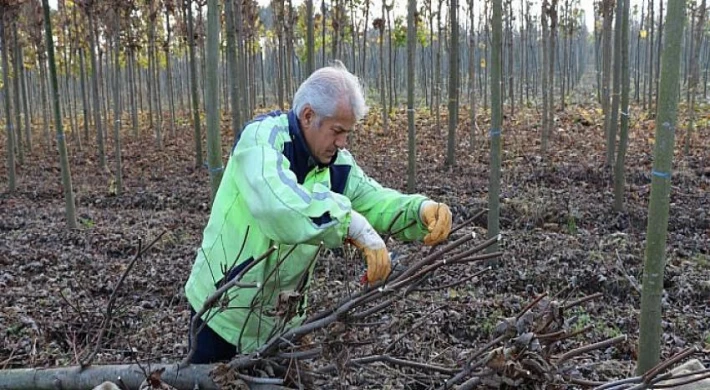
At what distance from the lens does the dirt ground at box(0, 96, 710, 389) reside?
3.76m

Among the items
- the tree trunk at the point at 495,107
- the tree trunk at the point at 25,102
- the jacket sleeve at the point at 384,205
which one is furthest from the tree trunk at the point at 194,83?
the jacket sleeve at the point at 384,205

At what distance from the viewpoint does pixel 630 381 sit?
1.97 metres

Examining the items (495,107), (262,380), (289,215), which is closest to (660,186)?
(289,215)

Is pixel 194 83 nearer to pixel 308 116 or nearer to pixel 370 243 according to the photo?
pixel 308 116

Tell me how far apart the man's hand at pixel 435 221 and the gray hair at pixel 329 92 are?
448 mm

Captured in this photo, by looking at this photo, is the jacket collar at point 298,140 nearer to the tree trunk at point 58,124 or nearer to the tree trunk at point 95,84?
the tree trunk at point 58,124

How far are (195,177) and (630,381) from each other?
11823 millimetres

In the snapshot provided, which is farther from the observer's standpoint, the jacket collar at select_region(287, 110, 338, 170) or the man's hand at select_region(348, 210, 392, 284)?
the jacket collar at select_region(287, 110, 338, 170)

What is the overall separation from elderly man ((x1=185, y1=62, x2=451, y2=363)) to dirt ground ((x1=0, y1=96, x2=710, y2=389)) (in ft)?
0.73

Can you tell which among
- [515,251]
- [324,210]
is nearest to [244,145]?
[324,210]

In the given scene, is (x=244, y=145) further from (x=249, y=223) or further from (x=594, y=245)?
(x=594, y=245)

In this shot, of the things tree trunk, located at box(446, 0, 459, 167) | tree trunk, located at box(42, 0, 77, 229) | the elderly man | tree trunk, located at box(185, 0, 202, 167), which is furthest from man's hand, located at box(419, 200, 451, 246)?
tree trunk, located at box(185, 0, 202, 167)

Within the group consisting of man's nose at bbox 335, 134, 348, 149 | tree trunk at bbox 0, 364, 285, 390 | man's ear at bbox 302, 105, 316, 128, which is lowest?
tree trunk at bbox 0, 364, 285, 390

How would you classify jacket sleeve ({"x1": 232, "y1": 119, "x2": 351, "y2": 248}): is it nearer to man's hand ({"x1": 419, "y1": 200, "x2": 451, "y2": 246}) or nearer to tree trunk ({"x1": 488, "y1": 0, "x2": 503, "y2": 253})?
man's hand ({"x1": 419, "y1": 200, "x2": 451, "y2": 246})
